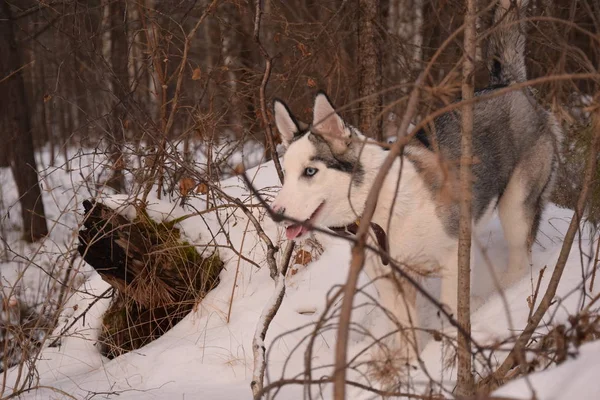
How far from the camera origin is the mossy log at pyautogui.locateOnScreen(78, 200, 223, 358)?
480cm

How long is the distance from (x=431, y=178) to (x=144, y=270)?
2229mm

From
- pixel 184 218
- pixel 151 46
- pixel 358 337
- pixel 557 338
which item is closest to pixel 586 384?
pixel 557 338

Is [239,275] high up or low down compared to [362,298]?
up

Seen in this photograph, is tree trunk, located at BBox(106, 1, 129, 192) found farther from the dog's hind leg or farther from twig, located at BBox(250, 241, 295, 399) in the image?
the dog's hind leg

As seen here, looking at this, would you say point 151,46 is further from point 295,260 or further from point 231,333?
point 231,333

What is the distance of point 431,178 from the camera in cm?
379

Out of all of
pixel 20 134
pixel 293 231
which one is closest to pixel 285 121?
pixel 293 231

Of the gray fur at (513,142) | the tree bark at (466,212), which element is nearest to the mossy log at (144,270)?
the gray fur at (513,142)

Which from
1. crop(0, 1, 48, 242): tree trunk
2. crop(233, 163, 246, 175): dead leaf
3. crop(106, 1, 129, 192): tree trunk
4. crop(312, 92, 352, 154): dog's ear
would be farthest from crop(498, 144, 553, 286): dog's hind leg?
crop(0, 1, 48, 242): tree trunk

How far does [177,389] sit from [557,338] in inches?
108

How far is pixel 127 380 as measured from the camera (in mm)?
4262

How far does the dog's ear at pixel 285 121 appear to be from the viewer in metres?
3.76

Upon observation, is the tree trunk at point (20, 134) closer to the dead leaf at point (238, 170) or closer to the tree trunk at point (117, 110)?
the tree trunk at point (117, 110)

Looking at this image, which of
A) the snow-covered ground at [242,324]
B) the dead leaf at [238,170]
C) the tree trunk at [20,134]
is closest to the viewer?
the dead leaf at [238,170]
